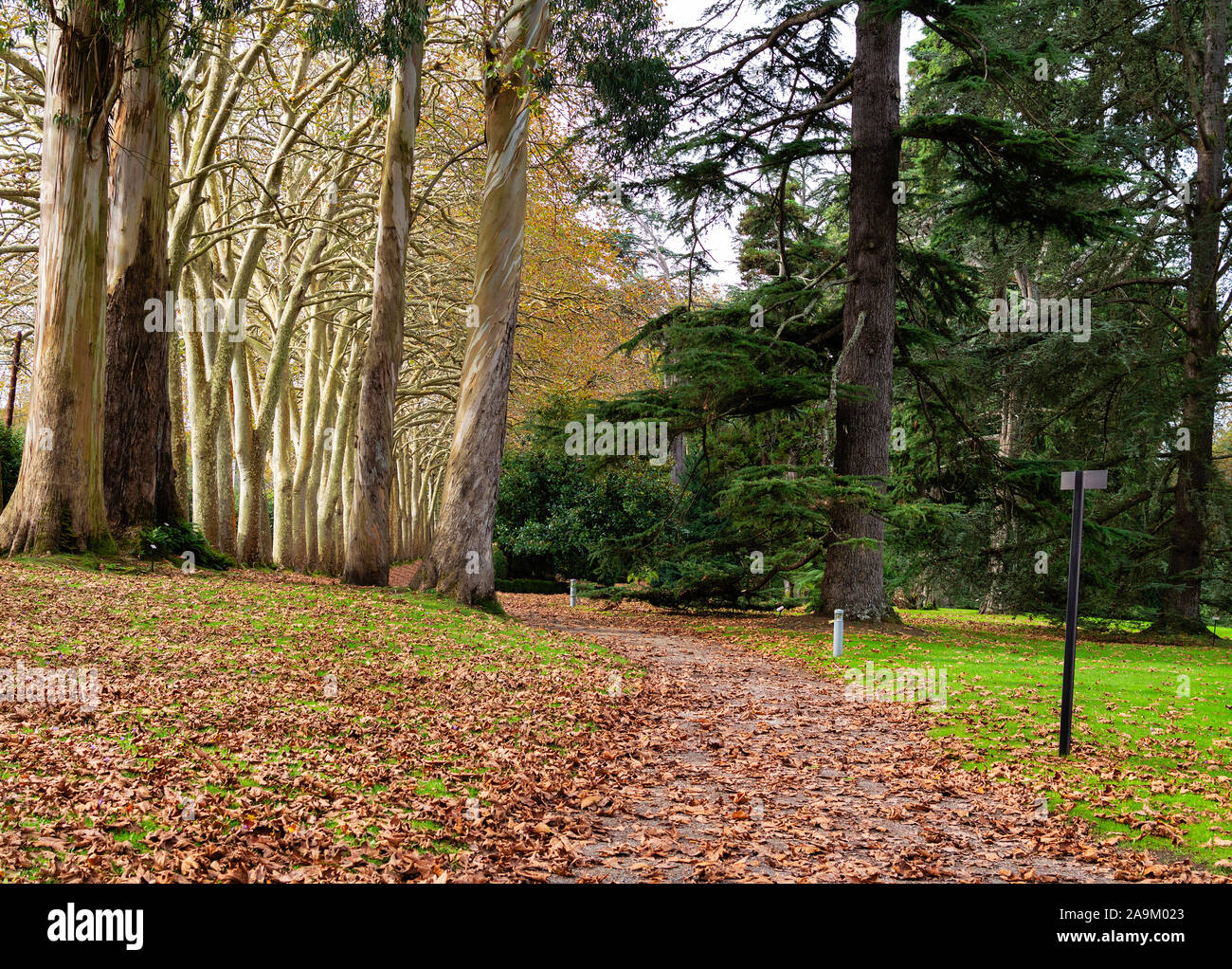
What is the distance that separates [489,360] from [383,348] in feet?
6.99

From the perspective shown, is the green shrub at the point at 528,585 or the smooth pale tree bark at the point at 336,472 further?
the green shrub at the point at 528,585

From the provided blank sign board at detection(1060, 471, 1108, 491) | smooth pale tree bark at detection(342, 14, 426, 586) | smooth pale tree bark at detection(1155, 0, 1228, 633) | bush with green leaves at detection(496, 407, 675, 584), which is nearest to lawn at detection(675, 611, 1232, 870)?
blank sign board at detection(1060, 471, 1108, 491)

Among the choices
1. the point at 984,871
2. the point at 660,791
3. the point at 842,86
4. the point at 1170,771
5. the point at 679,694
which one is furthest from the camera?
the point at 842,86

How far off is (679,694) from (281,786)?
567cm

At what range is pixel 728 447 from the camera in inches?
1033

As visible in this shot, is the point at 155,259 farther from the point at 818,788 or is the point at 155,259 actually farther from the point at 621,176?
the point at 818,788

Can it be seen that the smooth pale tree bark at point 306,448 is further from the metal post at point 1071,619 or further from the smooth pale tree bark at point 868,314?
the metal post at point 1071,619

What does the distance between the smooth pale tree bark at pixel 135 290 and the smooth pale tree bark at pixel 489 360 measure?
4728 millimetres

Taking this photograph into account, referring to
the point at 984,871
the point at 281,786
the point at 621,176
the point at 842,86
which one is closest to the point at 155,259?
the point at 621,176

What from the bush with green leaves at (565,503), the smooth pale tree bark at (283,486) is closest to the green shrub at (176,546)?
the smooth pale tree bark at (283,486)

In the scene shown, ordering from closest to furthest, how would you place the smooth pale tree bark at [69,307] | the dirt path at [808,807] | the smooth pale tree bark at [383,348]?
the dirt path at [808,807] → the smooth pale tree bark at [69,307] → the smooth pale tree bark at [383,348]

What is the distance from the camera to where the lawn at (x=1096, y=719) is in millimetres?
6199
